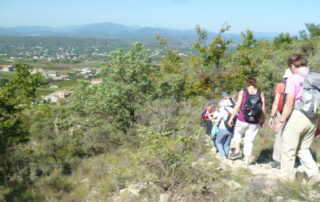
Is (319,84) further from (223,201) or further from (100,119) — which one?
(100,119)

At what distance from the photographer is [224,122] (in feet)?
14.7

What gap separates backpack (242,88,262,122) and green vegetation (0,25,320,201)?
2.86 ft

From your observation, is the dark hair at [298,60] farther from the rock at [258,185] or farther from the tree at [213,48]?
the tree at [213,48]

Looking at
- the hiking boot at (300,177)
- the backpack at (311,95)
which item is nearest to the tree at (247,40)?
the hiking boot at (300,177)

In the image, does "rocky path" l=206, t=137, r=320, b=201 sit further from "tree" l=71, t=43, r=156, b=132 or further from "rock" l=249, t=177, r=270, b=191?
"tree" l=71, t=43, r=156, b=132

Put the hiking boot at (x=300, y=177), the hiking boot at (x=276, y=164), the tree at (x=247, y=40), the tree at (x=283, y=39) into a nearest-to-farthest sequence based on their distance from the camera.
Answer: the hiking boot at (x=300, y=177)
the hiking boot at (x=276, y=164)
the tree at (x=247, y=40)
the tree at (x=283, y=39)

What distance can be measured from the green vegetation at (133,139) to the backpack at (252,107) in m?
0.87

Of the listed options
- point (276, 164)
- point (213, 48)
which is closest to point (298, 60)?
point (276, 164)

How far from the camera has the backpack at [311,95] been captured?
109 inches

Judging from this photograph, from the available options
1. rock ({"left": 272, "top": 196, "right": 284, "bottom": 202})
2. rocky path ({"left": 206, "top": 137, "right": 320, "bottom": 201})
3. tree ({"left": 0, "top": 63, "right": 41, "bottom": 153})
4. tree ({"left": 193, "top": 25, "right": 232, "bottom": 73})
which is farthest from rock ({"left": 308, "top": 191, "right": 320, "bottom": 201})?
tree ({"left": 193, "top": 25, "right": 232, "bottom": 73})

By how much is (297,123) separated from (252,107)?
0.87 metres

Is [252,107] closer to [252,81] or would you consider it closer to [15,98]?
[252,81]

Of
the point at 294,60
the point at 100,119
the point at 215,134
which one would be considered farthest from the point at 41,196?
the point at 294,60

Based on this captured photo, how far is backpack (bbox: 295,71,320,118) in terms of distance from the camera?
9.11 feet
